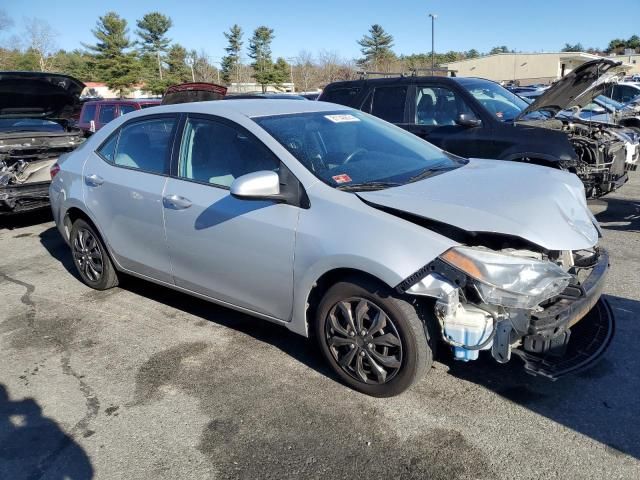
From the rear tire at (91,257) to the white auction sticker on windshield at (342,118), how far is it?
7.74ft

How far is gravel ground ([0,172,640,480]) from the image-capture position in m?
2.65

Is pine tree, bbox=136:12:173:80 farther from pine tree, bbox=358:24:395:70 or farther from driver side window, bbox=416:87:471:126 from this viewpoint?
driver side window, bbox=416:87:471:126

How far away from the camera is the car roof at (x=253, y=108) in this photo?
12.7 feet

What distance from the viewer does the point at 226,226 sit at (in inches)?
141

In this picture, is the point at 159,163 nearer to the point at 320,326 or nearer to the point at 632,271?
the point at 320,326

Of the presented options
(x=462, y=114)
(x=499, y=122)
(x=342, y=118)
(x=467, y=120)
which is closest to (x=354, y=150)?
(x=342, y=118)

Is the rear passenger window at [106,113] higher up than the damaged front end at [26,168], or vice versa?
the rear passenger window at [106,113]

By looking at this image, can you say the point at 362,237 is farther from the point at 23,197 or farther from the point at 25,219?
the point at 25,219

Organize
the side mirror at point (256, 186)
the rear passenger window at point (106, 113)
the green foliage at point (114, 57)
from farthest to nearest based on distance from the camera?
the green foliage at point (114, 57)
the rear passenger window at point (106, 113)
the side mirror at point (256, 186)

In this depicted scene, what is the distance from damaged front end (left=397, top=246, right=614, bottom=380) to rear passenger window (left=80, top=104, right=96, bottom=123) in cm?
1143

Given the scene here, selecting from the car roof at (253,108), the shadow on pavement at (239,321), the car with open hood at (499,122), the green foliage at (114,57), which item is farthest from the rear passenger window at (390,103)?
the green foliage at (114,57)

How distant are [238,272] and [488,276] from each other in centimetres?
163

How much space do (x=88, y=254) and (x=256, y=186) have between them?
2.64 metres

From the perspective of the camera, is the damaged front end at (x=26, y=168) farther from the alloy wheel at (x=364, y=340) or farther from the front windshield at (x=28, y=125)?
the alloy wheel at (x=364, y=340)
